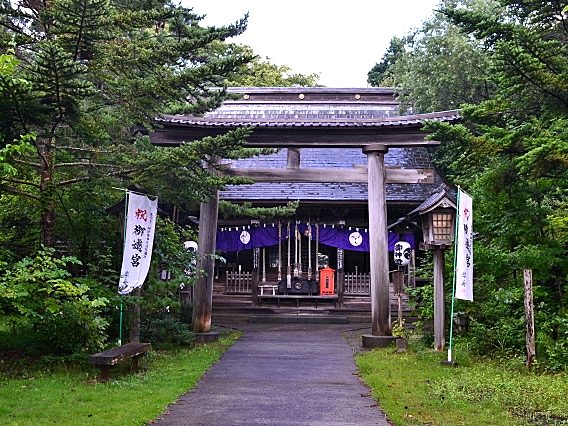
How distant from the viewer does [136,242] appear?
10.3 meters

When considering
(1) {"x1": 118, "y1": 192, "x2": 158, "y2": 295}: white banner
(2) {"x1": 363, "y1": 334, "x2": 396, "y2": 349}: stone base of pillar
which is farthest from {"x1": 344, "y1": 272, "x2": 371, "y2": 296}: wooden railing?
(1) {"x1": 118, "y1": 192, "x2": 158, "y2": 295}: white banner

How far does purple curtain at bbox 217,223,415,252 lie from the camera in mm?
21891

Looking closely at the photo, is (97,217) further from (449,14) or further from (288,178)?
(449,14)

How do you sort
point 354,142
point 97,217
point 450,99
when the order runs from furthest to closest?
point 450,99 < point 354,142 < point 97,217

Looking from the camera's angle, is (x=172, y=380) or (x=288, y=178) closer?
(x=172, y=380)

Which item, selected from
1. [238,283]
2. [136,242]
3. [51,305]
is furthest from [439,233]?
[238,283]

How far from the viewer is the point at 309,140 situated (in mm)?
14602

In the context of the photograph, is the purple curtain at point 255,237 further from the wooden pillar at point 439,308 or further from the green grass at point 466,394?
the green grass at point 466,394

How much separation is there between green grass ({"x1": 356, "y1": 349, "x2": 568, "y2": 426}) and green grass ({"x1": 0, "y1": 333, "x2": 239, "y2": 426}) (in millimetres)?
2934

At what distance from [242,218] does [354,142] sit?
8941 millimetres

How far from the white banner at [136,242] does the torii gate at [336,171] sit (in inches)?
137

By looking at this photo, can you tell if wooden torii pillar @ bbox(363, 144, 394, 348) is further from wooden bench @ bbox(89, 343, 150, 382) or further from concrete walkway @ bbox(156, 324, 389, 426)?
wooden bench @ bbox(89, 343, 150, 382)

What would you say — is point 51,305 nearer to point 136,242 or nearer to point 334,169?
point 136,242

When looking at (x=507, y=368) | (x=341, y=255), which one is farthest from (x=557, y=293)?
(x=341, y=255)
